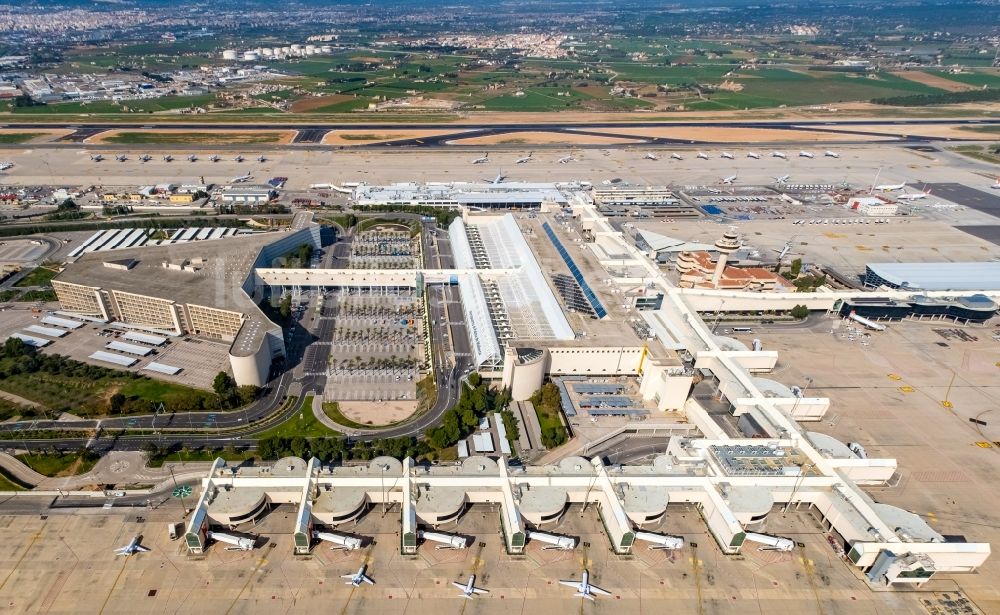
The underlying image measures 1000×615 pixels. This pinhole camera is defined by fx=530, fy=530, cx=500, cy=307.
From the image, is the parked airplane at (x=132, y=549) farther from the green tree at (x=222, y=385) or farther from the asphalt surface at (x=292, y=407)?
the green tree at (x=222, y=385)

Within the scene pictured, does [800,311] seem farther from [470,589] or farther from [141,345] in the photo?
[141,345]

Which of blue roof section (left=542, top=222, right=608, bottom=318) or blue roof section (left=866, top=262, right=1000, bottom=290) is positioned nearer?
blue roof section (left=542, top=222, right=608, bottom=318)

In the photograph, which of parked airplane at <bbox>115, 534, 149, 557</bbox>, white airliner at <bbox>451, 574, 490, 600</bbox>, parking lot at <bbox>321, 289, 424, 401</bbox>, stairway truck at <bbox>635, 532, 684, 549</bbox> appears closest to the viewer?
white airliner at <bbox>451, 574, 490, 600</bbox>

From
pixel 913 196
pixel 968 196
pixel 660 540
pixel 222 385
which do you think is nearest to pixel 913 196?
pixel 913 196

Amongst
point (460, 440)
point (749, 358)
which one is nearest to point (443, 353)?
point (460, 440)

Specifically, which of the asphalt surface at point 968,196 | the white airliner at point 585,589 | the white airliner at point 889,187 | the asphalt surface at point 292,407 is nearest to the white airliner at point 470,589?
the white airliner at point 585,589

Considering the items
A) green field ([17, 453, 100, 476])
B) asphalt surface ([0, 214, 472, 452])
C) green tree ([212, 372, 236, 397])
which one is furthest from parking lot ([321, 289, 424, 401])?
green field ([17, 453, 100, 476])

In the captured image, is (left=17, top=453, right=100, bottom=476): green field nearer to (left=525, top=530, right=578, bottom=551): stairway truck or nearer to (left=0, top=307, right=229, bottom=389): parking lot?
(left=0, top=307, right=229, bottom=389): parking lot
